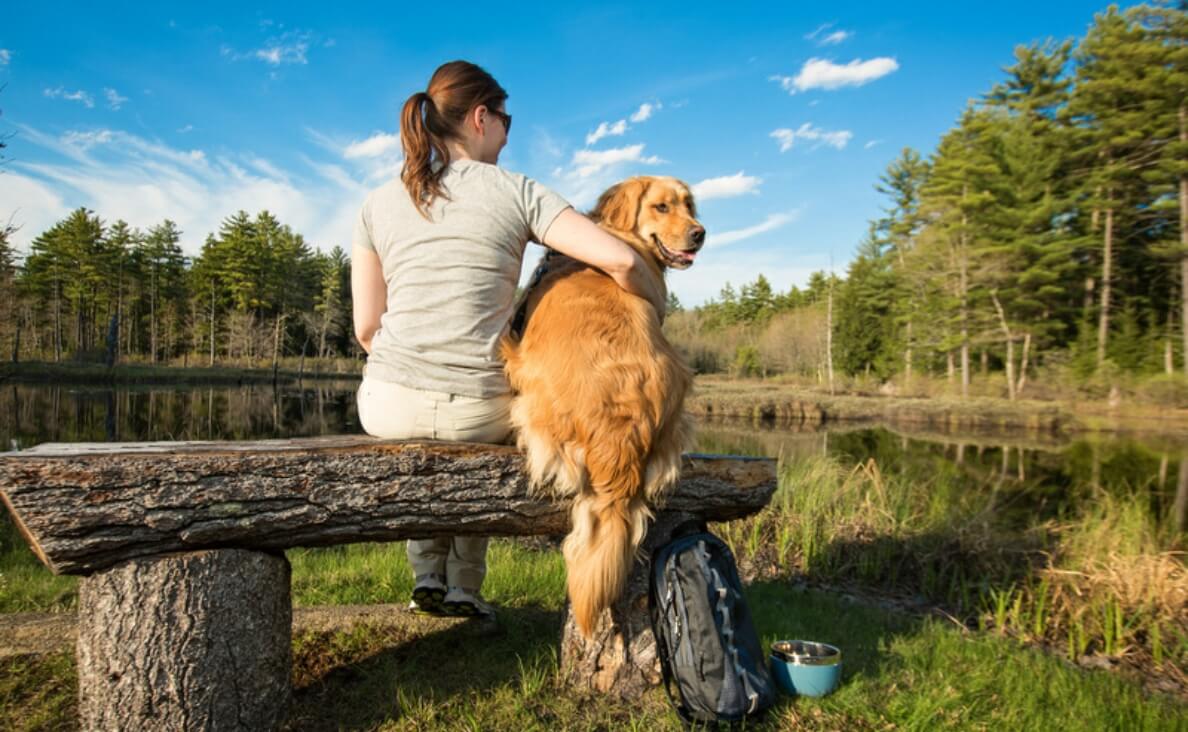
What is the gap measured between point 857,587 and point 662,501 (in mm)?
3864

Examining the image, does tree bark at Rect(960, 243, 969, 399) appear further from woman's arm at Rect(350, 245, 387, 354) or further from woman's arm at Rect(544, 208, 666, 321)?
woman's arm at Rect(350, 245, 387, 354)

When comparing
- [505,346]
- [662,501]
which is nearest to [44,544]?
[505,346]

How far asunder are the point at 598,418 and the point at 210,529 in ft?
4.27

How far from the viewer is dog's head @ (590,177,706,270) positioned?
2.92 metres

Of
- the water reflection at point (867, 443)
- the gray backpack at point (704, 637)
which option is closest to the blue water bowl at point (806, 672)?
the gray backpack at point (704, 637)

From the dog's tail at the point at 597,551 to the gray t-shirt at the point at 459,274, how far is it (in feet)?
1.88

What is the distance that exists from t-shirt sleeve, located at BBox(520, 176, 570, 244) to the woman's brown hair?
30 cm

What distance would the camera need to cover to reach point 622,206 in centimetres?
308

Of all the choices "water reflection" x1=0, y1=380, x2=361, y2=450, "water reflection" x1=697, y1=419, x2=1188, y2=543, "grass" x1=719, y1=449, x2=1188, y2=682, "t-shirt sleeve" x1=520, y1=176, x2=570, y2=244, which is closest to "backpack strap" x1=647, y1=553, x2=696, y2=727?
"t-shirt sleeve" x1=520, y1=176, x2=570, y2=244

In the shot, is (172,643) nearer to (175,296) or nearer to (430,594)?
(430,594)

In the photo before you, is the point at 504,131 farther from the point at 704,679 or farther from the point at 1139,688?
the point at 1139,688

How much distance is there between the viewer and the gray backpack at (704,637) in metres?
2.28

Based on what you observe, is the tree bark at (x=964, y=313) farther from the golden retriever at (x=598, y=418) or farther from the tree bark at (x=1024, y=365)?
the golden retriever at (x=598, y=418)

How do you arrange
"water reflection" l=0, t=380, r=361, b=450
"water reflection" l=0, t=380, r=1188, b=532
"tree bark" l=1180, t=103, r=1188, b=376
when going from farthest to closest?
"tree bark" l=1180, t=103, r=1188, b=376
"water reflection" l=0, t=380, r=361, b=450
"water reflection" l=0, t=380, r=1188, b=532
